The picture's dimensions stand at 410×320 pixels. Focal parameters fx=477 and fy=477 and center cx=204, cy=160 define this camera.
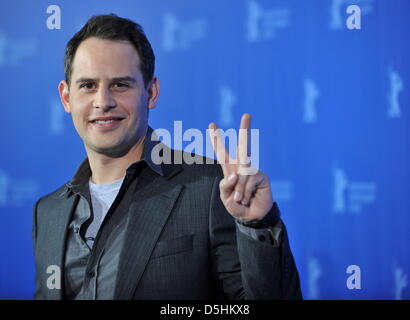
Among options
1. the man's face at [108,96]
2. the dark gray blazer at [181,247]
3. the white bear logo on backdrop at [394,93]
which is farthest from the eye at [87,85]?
the white bear logo on backdrop at [394,93]

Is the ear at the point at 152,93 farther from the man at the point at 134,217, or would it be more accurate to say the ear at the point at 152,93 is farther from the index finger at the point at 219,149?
the index finger at the point at 219,149

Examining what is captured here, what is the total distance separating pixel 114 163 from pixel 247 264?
597 mm

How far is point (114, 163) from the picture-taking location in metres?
1.57

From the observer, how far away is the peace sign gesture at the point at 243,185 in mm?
1124

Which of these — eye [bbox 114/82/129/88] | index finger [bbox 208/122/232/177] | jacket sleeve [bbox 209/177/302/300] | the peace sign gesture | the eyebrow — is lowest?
jacket sleeve [bbox 209/177/302/300]

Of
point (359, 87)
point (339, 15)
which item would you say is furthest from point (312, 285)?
point (339, 15)

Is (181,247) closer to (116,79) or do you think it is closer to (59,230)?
(59,230)

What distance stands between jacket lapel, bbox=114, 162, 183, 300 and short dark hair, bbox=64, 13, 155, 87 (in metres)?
0.36

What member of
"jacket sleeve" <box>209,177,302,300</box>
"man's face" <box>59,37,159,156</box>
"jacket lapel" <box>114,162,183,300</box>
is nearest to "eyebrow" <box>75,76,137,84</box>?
"man's face" <box>59,37,159,156</box>

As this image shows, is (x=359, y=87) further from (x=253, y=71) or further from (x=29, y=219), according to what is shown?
(x=29, y=219)

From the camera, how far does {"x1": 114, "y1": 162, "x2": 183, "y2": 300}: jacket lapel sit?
4.41 feet

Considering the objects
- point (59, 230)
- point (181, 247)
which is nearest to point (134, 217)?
point (181, 247)

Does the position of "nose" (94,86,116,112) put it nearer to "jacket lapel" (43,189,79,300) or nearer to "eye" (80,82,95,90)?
"eye" (80,82,95,90)

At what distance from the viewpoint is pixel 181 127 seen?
6.32 ft
